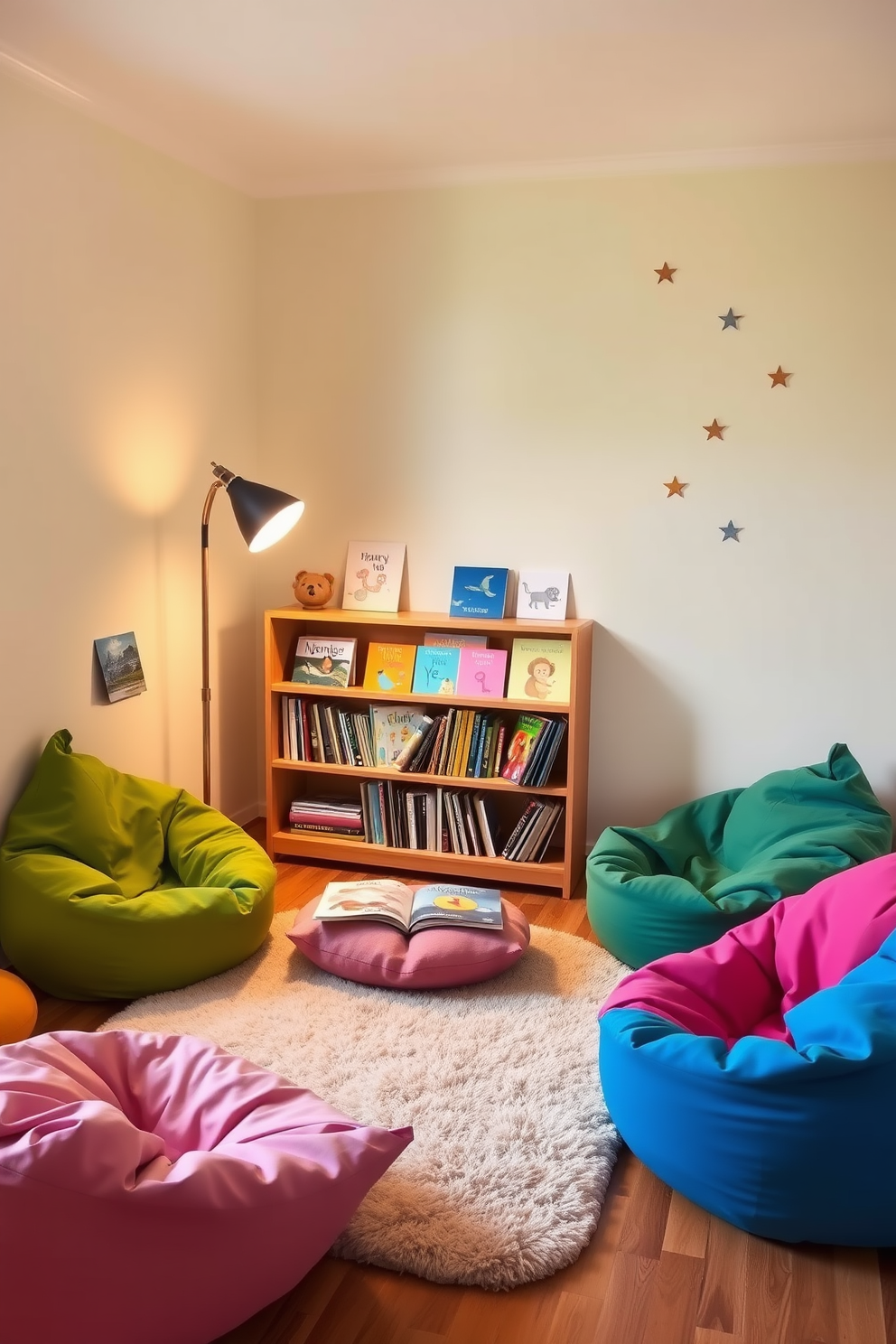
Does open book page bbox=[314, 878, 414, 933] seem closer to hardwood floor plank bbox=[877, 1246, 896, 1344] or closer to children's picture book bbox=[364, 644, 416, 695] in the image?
children's picture book bbox=[364, 644, 416, 695]

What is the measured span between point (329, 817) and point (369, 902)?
0.90 metres

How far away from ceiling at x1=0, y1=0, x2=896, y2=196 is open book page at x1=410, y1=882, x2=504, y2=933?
2.26 metres

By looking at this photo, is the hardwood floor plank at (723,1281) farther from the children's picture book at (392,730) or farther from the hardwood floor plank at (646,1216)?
the children's picture book at (392,730)

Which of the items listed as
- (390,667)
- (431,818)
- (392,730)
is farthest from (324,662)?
(431,818)

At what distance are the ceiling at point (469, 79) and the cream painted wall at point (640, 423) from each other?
0.18 meters

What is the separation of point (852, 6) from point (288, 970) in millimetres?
2796

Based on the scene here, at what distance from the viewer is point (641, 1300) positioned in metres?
1.84

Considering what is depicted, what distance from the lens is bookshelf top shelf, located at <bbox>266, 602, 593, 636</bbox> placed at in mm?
3635

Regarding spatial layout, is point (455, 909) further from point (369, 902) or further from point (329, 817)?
point (329, 817)

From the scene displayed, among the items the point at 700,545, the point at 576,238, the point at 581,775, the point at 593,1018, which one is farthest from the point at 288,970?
the point at 576,238

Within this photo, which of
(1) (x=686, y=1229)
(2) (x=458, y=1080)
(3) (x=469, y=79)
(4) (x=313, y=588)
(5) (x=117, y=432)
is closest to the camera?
(1) (x=686, y=1229)

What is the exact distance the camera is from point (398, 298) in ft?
12.9

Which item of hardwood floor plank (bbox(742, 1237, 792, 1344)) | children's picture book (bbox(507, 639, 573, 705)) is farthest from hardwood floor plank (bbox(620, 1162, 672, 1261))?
children's picture book (bbox(507, 639, 573, 705))

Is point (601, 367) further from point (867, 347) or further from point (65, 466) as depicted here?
point (65, 466)
